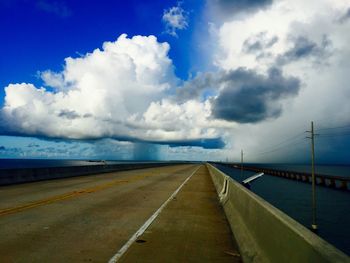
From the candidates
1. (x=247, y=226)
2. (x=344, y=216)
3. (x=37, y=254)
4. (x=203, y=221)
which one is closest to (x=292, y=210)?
(x=344, y=216)

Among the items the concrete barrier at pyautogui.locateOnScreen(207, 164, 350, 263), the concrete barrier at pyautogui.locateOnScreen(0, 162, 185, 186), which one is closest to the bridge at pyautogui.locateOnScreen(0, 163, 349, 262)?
the concrete barrier at pyautogui.locateOnScreen(207, 164, 350, 263)

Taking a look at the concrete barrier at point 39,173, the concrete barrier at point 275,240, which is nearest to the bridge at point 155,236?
the concrete barrier at point 275,240

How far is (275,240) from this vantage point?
15.6 ft

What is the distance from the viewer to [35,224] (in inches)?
366

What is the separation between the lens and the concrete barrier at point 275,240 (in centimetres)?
332

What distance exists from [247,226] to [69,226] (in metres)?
4.54

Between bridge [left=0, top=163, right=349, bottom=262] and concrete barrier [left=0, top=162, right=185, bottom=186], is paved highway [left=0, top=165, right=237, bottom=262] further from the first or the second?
concrete barrier [left=0, top=162, right=185, bottom=186]

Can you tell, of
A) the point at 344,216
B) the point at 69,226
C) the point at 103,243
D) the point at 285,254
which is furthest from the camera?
the point at 344,216

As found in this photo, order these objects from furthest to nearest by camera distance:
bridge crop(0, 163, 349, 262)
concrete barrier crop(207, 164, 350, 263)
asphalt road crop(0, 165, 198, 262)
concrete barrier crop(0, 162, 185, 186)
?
1. concrete barrier crop(0, 162, 185, 186)
2. asphalt road crop(0, 165, 198, 262)
3. bridge crop(0, 163, 349, 262)
4. concrete barrier crop(207, 164, 350, 263)

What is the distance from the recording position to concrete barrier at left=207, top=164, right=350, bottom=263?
3316 mm

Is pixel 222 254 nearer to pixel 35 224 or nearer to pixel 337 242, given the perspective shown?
pixel 35 224

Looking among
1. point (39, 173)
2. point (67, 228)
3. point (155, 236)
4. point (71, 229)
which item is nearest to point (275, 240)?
point (155, 236)

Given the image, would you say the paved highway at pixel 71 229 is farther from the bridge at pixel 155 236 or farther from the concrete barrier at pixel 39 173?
the concrete barrier at pixel 39 173

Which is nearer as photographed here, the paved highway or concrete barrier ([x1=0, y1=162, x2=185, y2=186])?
the paved highway
